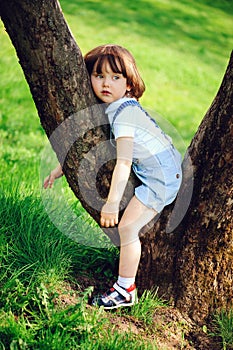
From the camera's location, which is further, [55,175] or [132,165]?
[55,175]

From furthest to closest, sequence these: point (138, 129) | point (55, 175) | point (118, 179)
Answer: point (55, 175) → point (138, 129) → point (118, 179)

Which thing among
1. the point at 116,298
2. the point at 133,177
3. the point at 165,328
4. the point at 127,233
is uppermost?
the point at 133,177

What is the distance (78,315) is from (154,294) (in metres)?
0.57

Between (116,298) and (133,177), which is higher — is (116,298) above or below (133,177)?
below

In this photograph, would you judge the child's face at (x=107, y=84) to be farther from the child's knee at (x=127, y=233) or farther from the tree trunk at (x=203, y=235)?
the child's knee at (x=127, y=233)

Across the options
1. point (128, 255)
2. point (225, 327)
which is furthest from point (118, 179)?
→ point (225, 327)

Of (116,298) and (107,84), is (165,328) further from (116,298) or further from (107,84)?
(107,84)

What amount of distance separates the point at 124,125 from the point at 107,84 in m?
0.24

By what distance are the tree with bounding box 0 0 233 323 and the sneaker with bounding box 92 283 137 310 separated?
0.19 metres

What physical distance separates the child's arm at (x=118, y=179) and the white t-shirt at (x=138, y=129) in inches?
2.1

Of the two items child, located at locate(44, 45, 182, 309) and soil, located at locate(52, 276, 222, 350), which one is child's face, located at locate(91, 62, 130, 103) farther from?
soil, located at locate(52, 276, 222, 350)

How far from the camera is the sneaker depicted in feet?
9.48

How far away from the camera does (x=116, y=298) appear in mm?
2900

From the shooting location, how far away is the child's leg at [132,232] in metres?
2.86
